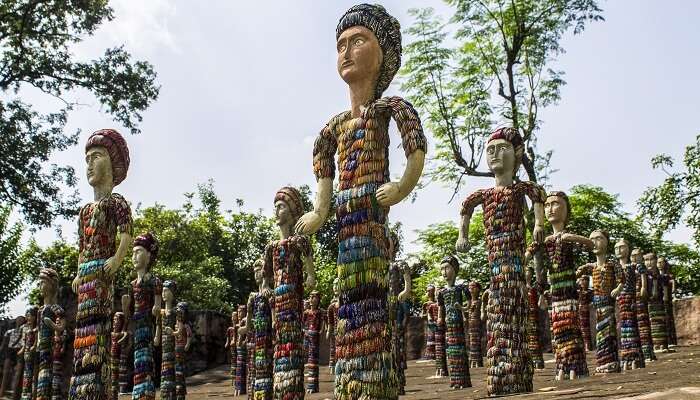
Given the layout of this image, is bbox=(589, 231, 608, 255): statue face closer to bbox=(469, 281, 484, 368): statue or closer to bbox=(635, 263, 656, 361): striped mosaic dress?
bbox=(635, 263, 656, 361): striped mosaic dress

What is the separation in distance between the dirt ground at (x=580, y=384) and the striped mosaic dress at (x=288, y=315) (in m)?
1.44

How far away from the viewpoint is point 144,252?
7.85 meters

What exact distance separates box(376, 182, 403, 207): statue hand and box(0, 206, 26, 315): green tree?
69.2 ft

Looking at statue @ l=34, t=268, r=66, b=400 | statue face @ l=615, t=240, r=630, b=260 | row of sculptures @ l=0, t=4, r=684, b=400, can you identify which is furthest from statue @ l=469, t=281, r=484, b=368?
statue @ l=34, t=268, r=66, b=400

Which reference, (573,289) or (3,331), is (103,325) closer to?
(573,289)

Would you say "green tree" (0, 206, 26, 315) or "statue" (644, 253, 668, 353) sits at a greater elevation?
"green tree" (0, 206, 26, 315)

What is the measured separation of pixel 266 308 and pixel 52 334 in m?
3.23

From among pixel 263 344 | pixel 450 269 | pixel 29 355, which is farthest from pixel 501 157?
pixel 29 355

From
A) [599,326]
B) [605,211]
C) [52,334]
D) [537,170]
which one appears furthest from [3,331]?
[605,211]

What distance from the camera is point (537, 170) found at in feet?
68.8

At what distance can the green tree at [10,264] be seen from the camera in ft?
73.2

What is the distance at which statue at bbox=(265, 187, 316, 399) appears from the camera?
20.9ft

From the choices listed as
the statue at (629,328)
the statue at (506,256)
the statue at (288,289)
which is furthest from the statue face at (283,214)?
the statue at (629,328)

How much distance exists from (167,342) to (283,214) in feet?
10.2
